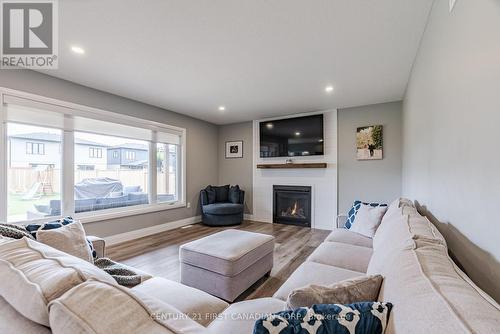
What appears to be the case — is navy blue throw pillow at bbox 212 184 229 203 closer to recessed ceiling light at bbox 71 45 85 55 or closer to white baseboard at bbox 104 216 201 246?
white baseboard at bbox 104 216 201 246

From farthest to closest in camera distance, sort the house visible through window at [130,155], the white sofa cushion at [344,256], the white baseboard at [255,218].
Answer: the white baseboard at [255,218]
the house visible through window at [130,155]
the white sofa cushion at [344,256]

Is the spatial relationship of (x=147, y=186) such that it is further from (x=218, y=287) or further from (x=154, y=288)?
(x=154, y=288)

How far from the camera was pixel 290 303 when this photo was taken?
0.77m

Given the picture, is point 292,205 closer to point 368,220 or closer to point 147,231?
point 368,220

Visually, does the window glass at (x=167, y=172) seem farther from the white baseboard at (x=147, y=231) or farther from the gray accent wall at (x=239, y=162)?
the gray accent wall at (x=239, y=162)

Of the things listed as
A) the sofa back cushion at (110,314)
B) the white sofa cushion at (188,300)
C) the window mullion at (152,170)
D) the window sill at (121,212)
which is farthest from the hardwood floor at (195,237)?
the sofa back cushion at (110,314)

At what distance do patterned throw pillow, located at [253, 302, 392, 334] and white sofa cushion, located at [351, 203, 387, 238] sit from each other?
1.90 meters

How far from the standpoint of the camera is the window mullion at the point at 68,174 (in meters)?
3.04

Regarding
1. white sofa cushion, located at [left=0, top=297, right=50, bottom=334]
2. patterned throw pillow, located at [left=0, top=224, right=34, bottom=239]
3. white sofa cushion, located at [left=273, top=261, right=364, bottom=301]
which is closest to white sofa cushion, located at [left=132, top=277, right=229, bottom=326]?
white sofa cushion, located at [left=273, top=261, right=364, bottom=301]

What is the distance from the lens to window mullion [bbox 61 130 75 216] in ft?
9.98

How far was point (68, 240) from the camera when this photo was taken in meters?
1.38

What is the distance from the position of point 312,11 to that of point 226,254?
6.91ft

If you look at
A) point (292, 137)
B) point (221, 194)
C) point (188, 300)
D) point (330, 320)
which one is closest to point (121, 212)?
point (221, 194)

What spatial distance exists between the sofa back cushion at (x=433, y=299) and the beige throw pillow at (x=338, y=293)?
4 centimetres
